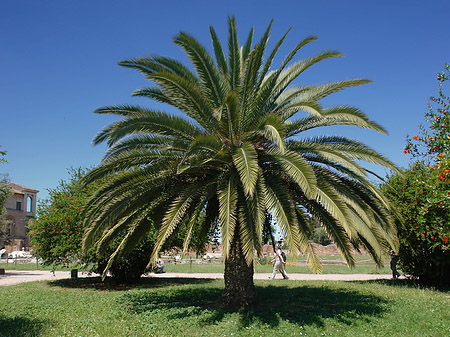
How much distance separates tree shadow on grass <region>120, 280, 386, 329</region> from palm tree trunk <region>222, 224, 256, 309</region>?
27 cm

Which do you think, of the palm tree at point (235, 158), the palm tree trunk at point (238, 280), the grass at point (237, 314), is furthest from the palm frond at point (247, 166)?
the grass at point (237, 314)

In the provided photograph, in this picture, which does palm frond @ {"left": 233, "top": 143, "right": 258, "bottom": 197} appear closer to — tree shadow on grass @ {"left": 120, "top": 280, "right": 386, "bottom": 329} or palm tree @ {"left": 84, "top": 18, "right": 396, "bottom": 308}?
palm tree @ {"left": 84, "top": 18, "right": 396, "bottom": 308}

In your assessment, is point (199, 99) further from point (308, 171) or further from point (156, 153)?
point (308, 171)

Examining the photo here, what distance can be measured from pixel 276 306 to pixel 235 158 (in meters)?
4.23

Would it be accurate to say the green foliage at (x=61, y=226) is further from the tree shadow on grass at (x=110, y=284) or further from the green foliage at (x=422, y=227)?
the green foliage at (x=422, y=227)

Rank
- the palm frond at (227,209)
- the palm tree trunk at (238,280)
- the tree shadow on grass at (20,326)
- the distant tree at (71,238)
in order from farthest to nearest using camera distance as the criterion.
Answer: the distant tree at (71,238) < the palm tree trunk at (238,280) < the tree shadow on grass at (20,326) < the palm frond at (227,209)

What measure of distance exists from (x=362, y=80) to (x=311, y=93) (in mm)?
1137

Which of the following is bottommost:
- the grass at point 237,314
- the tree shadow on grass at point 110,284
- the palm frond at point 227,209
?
the tree shadow on grass at point 110,284

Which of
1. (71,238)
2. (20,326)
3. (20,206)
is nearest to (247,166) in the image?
(20,326)

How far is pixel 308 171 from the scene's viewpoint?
6898mm

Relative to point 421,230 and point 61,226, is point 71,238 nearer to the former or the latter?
point 61,226

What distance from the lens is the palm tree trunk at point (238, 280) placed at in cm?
888

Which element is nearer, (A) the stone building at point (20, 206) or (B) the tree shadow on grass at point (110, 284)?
(B) the tree shadow on grass at point (110, 284)

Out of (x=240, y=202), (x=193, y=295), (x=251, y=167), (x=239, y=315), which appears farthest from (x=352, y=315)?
(x=193, y=295)
